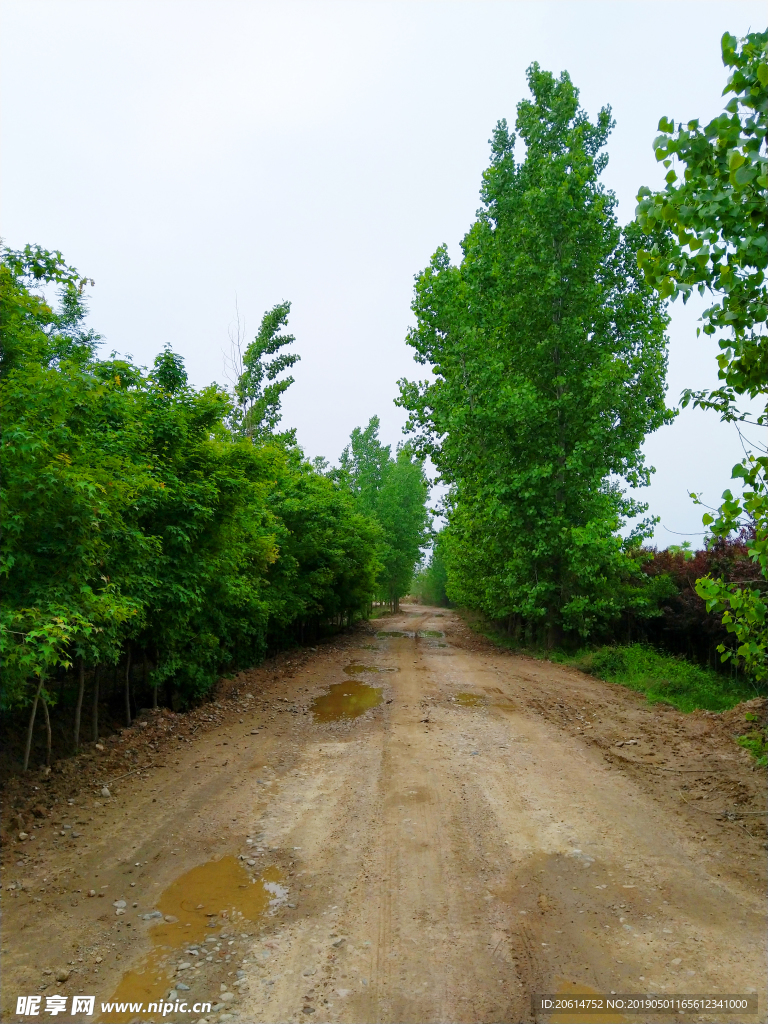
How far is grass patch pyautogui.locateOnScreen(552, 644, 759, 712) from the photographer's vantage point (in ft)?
42.2

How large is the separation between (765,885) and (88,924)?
470 cm

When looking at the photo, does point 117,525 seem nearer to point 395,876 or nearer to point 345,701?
point 395,876

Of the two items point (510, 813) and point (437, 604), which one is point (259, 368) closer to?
point (510, 813)

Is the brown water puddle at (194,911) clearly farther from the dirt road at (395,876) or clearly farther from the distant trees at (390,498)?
the distant trees at (390,498)

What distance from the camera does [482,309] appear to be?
1992 centimetres

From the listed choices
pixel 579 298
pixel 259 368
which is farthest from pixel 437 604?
pixel 579 298

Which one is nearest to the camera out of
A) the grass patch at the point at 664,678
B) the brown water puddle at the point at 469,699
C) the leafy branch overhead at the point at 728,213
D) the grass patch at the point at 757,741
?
the leafy branch overhead at the point at 728,213

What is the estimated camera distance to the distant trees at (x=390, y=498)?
47.7m

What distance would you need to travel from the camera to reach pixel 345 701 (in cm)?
1153

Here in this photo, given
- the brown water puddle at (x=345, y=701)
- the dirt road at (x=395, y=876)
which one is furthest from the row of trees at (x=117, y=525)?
the brown water puddle at (x=345, y=701)

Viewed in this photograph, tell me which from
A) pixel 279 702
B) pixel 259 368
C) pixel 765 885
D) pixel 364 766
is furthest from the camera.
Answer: pixel 259 368

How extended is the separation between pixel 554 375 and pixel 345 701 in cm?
1174

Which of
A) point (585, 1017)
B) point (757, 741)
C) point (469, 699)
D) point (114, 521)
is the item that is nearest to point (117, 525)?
point (114, 521)

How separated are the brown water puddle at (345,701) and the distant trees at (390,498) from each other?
1214 inches
